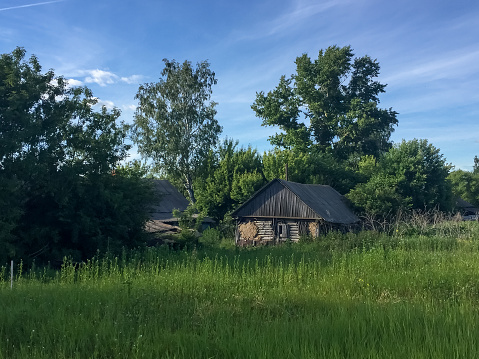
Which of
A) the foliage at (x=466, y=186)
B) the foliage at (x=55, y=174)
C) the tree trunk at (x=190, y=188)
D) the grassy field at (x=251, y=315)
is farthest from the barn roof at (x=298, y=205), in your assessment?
the foliage at (x=466, y=186)

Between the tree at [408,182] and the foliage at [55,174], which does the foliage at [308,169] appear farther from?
the foliage at [55,174]

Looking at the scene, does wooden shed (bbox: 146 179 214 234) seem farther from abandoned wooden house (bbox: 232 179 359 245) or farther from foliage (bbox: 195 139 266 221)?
abandoned wooden house (bbox: 232 179 359 245)

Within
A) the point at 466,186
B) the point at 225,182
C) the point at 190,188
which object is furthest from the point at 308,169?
the point at 466,186

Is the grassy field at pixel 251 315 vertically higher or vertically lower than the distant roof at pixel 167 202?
lower

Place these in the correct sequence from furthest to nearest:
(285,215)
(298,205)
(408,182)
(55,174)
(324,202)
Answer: (408,182) → (324,202) → (285,215) → (298,205) → (55,174)

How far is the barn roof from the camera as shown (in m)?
30.2

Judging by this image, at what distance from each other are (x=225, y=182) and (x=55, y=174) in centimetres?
2585

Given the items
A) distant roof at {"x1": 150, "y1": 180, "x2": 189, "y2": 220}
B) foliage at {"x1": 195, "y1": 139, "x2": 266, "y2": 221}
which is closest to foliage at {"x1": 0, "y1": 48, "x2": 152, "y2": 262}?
distant roof at {"x1": 150, "y1": 180, "x2": 189, "y2": 220}

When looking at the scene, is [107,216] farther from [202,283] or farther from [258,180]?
[258,180]

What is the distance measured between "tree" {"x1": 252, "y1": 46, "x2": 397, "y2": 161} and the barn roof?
54.6 feet

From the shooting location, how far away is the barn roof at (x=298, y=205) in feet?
99.1

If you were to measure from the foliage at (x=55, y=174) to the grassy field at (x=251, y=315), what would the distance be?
577 centimetres

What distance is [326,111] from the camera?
5162 centimetres

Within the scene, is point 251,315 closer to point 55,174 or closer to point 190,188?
point 55,174
